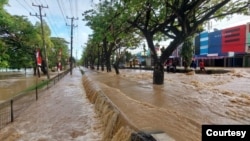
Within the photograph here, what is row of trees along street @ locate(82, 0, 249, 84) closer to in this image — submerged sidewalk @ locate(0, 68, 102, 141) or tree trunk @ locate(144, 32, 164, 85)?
tree trunk @ locate(144, 32, 164, 85)

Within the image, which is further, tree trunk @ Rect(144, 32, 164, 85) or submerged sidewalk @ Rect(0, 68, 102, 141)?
tree trunk @ Rect(144, 32, 164, 85)

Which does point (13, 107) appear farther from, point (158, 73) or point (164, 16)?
point (164, 16)

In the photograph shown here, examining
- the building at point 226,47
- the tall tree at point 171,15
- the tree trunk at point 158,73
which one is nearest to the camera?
the tall tree at point 171,15

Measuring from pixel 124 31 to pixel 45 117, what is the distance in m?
15.9

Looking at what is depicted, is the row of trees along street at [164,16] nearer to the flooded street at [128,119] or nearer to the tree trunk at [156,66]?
the tree trunk at [156,66]

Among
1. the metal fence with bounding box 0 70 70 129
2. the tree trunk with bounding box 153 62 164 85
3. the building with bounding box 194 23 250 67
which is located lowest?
the metal fence with bounding box 0 70 70 129

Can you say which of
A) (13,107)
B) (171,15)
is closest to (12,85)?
(13,107)

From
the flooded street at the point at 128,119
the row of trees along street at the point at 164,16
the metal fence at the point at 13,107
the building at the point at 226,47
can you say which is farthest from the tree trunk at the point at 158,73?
the building at the point at 226,47

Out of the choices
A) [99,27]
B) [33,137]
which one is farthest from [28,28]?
[33,137]

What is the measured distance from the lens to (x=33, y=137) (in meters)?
9.73

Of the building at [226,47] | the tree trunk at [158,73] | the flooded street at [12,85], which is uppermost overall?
the building at [226,47]

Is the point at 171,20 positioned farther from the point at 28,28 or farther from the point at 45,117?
the point at 28,28

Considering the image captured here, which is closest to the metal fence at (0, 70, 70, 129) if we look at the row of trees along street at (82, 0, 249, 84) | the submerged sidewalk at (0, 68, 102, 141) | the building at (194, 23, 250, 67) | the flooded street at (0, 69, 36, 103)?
the submerged sidewalk at (0, 68, 102, 141)

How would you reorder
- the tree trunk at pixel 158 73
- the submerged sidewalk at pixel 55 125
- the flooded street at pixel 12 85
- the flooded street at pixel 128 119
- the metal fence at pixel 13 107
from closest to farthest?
the flooded street at pixel 128 119 < the submerged sidewalk at pixel 55 125 < the metal fence at pixel 13 107 < the tree trunk at pixel 158 73 < the flooded street at pixel 12 85
